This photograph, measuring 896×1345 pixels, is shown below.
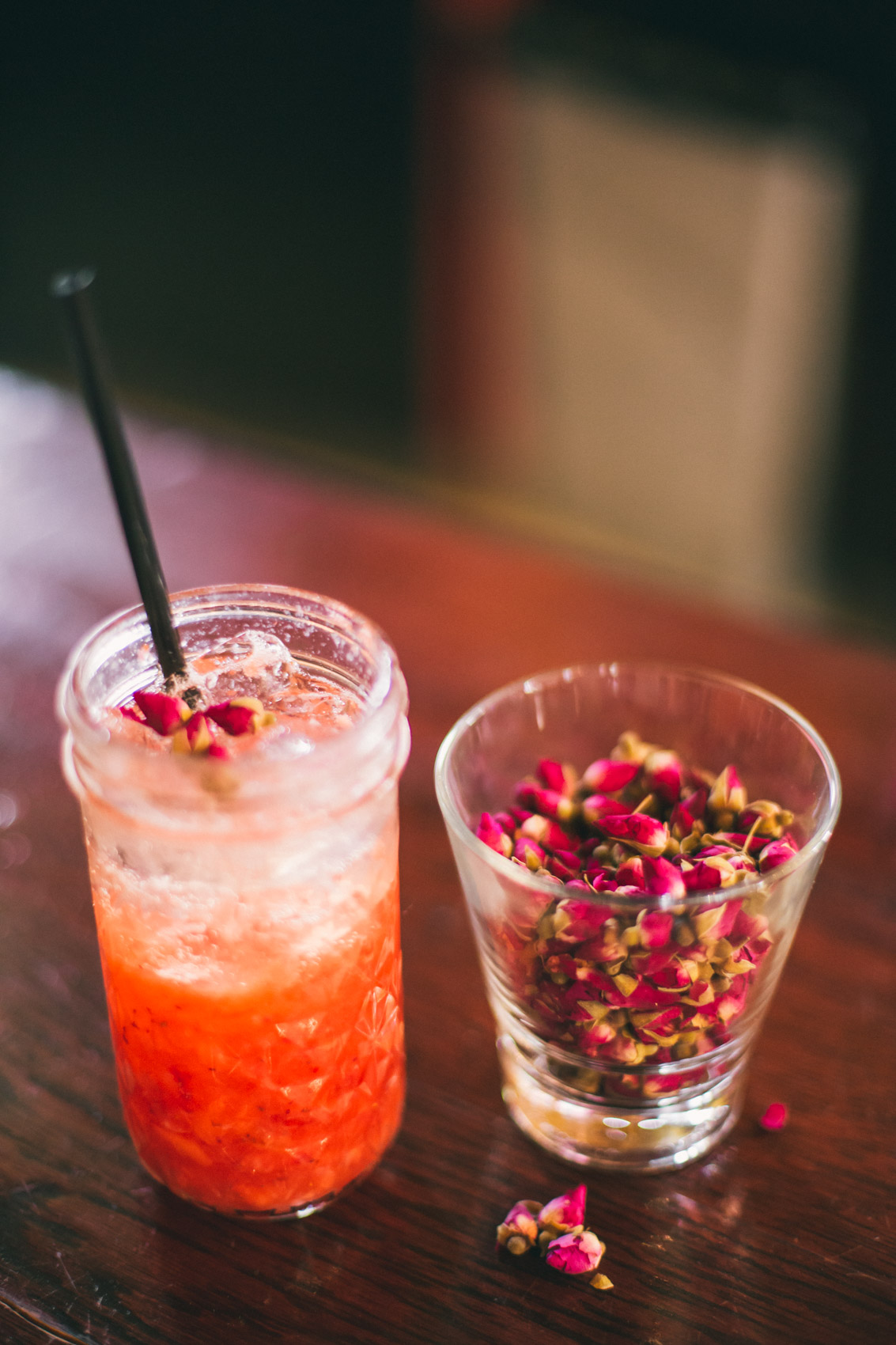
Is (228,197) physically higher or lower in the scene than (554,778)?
lower

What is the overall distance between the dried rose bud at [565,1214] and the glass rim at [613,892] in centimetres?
18

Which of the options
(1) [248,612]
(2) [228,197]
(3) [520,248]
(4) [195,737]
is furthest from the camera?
(2) [228,197]

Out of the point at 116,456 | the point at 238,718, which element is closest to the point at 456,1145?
the point at 238,718

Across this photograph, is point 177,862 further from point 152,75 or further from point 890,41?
point 152,75

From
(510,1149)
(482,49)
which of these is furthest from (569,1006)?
(482,49)

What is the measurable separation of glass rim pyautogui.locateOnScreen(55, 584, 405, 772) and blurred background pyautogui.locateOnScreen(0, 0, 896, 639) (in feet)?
5.83

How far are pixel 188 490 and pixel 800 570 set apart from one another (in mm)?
1908

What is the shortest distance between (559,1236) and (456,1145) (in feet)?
0.30

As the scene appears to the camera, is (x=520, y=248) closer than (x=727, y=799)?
No

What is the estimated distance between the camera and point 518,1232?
65 cm

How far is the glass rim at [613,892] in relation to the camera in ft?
1.95

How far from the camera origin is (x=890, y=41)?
238 cm

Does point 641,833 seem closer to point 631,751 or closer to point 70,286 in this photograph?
point 631,751

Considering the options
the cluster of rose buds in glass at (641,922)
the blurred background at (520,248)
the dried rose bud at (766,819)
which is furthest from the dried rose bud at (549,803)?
the blurred background at (520,248)
